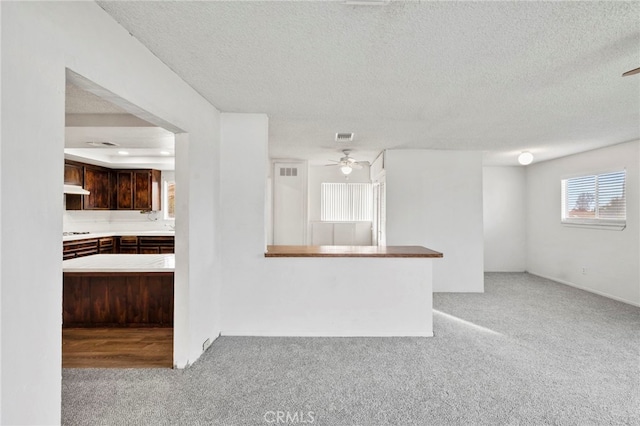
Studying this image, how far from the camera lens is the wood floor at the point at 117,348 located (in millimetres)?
2713

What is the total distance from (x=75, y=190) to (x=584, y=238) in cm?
872

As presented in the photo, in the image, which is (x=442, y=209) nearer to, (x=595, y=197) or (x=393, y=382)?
(x=595, y=197)

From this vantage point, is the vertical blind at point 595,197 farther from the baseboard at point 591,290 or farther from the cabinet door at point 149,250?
the cabinet door at point 149,250

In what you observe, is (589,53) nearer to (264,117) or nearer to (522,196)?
(264,117)

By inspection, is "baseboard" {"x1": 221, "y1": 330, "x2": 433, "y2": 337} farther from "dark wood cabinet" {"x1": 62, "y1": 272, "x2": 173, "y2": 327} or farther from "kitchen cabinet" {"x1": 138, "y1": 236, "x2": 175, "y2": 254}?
"kitchen cabinet" {"x1": 138, "y1": 236, "x2": 175, "y2": 254}

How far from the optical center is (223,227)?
10.9 ft

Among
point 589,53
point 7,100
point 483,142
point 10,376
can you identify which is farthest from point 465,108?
point 10,376

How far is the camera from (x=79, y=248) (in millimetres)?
5180

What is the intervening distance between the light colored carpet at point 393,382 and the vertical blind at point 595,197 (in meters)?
2.15

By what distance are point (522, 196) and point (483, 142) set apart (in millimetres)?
2974

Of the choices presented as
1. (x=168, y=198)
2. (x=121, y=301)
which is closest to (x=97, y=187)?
(x=168, y=198)

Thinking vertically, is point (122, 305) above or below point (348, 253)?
below

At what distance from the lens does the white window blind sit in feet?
24.7

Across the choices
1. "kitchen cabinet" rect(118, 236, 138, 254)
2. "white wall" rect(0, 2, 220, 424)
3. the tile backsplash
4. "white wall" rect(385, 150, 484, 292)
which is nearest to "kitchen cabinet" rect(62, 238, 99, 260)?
"kitchen cabinet" rect(118, 236, 138, 254)
